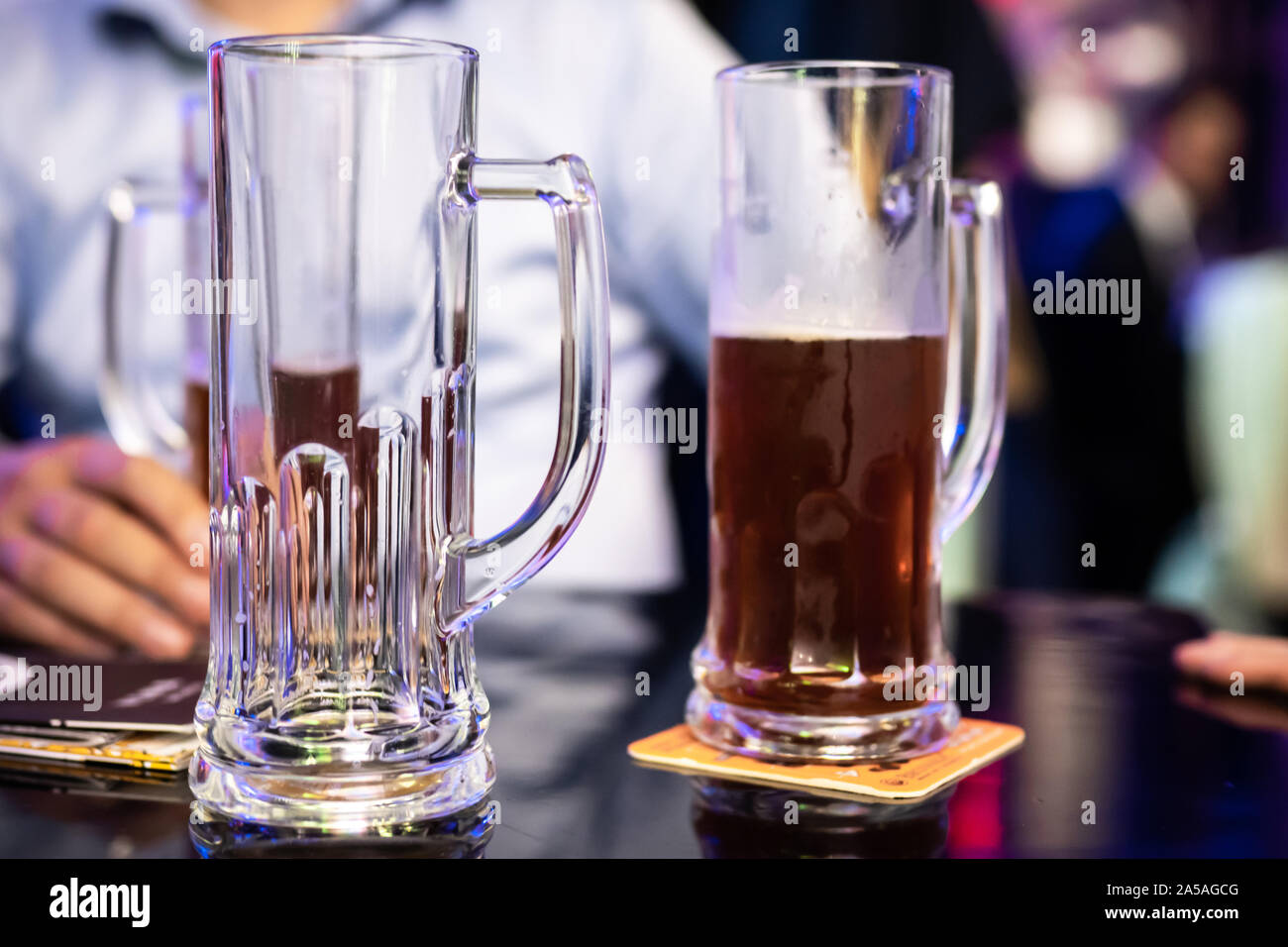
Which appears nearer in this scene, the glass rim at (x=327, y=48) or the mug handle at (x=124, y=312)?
the glass rim at (x=327, y=48)

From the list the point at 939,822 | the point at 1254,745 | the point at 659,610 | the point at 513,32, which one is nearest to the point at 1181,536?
the point at 513,32

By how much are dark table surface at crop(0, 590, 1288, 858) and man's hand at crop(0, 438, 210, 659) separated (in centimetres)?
32

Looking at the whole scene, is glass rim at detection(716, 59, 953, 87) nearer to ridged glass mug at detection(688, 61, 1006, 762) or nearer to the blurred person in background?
ridged glass mug at detection(688, 61, 1006, 762)

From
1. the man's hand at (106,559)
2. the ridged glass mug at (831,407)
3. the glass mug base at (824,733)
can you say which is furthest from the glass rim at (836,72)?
the man's hand at (106,559)

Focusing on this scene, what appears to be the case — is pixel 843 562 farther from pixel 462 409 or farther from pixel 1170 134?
pixel 1170 134

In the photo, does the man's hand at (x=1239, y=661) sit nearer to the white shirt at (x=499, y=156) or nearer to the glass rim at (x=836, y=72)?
the glass rim at (x=836, y=72)

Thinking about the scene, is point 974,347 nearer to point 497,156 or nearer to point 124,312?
point 124,312

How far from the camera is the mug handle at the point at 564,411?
2.29 feet

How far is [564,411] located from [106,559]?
72cm

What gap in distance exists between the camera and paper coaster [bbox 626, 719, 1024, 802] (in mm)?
756

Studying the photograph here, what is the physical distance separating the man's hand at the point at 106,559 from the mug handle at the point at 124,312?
65 mm

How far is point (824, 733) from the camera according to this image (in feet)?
2.67

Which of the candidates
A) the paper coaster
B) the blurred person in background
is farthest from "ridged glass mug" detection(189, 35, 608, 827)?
the blurred person in background

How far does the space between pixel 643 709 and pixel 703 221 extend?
A: 154 cm
